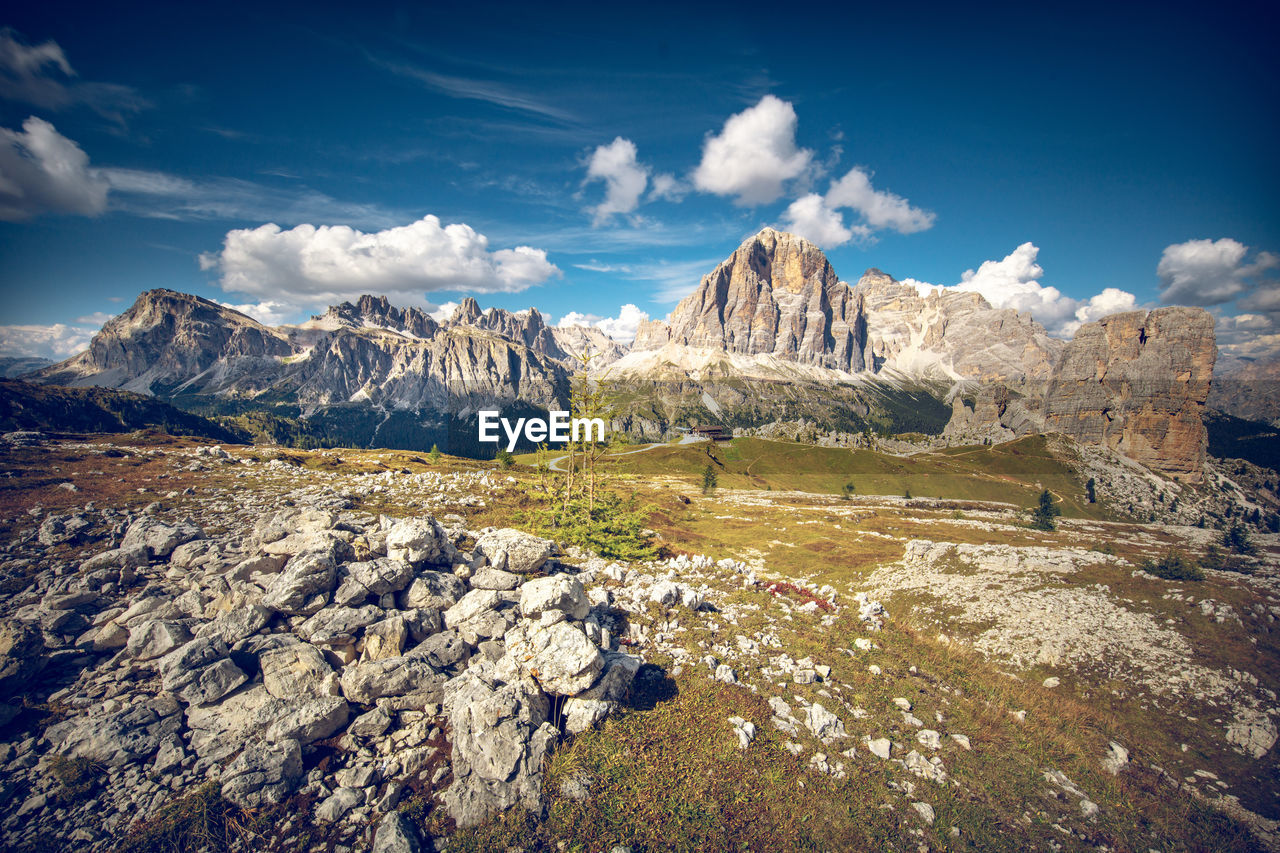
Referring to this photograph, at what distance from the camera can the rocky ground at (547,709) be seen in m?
10.4

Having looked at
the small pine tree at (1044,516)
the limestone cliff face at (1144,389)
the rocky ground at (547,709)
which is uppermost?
the limestone cliff face at (1144,389)

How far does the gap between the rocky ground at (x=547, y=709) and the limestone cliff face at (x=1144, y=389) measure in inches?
7143

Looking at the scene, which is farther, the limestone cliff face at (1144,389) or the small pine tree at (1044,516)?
the limestone cliff face at (1144,389)

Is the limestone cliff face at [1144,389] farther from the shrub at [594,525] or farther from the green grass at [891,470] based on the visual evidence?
the shrub at [594,525]

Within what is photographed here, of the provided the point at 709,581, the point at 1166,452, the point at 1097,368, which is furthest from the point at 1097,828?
the point at 1097,368

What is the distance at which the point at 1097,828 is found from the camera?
1237 centimetres

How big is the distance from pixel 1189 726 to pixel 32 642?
40664mm

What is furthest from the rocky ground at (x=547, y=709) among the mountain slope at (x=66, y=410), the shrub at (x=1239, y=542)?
the mountain slope at (x=66, y=410)

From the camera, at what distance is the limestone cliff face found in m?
141

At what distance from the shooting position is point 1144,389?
148 metres

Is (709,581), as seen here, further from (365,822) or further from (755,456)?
(755,456)

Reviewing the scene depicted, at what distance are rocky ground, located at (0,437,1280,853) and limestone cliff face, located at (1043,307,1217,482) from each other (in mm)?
181421

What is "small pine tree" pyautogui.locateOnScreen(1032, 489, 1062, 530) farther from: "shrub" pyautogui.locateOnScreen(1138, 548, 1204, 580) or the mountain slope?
the mountain slope

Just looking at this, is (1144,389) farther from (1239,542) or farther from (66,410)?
(66,410)
